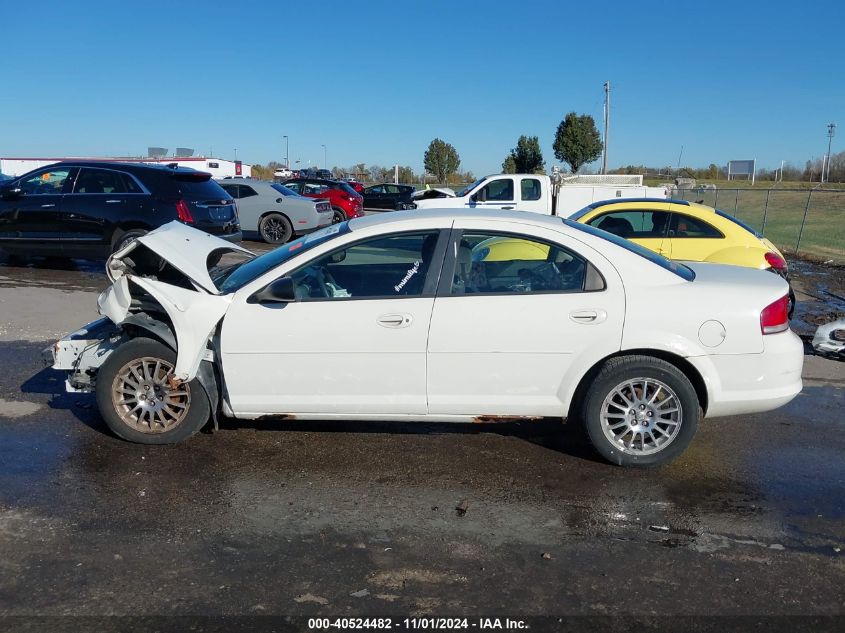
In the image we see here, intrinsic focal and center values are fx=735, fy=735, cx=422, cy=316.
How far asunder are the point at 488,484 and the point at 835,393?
150 inches

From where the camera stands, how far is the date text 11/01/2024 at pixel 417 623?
3.10 meters

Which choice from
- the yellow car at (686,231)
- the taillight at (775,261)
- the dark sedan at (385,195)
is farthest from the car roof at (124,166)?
the dark sedan at (385,195)

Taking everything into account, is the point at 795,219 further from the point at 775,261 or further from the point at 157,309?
the point at 157,309

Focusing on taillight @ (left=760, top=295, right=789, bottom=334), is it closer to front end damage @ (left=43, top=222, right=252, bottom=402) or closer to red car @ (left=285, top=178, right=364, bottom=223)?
front end damage @ (left=43, top=222, right=252, bottom=402)

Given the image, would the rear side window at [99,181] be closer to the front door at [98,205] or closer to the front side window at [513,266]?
the front door at [98,205]

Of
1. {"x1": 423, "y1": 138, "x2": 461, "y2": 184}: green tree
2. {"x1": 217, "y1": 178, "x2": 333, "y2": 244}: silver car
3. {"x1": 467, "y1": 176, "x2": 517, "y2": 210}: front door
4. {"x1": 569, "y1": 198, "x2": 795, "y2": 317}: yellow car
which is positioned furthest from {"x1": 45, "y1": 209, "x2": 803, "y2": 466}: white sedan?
{"x1": 423, "y1": 138, "x2": 461, "y2": 184}: green tree

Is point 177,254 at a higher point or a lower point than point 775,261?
higher

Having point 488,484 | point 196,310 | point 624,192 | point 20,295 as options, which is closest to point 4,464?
point 196,310

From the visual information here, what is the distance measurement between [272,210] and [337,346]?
45.2 ft

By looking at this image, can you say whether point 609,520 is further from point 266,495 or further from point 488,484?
point 266,495

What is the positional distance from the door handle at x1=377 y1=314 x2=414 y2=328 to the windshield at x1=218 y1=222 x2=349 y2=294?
0.68 metres

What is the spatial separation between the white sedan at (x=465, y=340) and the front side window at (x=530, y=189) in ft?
45.9

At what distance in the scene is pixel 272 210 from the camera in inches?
699

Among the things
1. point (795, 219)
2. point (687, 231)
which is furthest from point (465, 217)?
point (795, 219)
